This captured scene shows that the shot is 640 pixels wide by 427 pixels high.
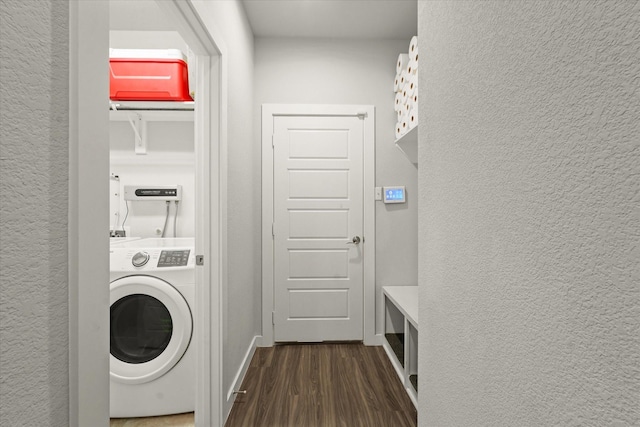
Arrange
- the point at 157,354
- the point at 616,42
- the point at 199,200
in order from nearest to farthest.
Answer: the point at 616,42 < the point at 199,200 < the point at 157,354

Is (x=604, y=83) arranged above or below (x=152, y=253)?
above

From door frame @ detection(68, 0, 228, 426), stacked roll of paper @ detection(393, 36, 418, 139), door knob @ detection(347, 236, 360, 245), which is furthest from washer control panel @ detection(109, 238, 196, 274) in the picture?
stacked roll of paper @ detection(393, 36, 418, 139)

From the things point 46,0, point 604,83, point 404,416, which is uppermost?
point 46,0

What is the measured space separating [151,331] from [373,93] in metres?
2.45

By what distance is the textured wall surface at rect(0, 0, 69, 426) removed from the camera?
50cm

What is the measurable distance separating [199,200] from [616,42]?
155 cm

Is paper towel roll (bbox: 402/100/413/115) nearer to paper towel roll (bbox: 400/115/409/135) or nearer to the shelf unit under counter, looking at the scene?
paper towel roll (bbox: 400/115/409/135)

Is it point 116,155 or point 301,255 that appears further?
point 301,255

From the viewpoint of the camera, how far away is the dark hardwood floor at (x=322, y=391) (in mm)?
1793

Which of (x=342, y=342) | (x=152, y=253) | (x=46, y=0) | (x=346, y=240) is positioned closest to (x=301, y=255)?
(x=346, y=240)

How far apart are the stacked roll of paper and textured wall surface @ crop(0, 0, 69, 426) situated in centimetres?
177

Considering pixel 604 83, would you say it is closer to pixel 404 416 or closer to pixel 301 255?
pixel 404 416

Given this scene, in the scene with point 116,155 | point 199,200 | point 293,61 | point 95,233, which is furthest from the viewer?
point 293,61

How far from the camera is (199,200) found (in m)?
1.61
